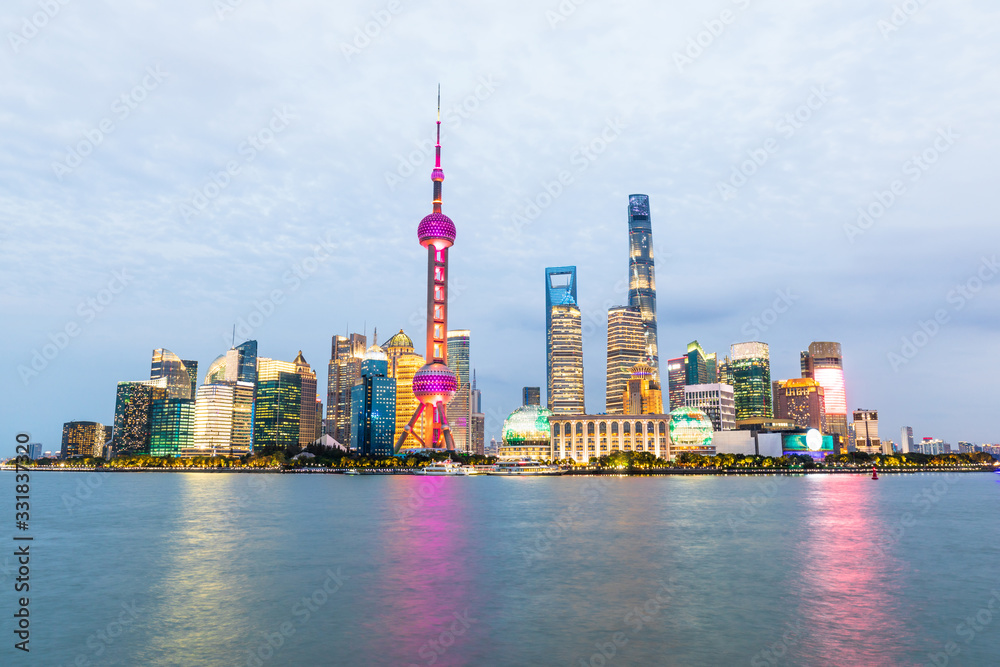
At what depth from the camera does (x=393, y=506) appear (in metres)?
108

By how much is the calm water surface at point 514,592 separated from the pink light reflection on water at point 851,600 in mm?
178

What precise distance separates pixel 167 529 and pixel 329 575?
126 feet

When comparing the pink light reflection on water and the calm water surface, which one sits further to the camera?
the pink light reflection on water

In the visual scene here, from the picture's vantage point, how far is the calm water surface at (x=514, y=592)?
103 feet

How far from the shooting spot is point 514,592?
43094mm

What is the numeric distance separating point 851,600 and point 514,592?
2062 centimetres

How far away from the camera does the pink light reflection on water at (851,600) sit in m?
31.6

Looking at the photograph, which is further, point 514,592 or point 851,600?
point 514,592

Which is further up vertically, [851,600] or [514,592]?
[514,592]

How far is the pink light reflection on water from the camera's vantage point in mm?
31625

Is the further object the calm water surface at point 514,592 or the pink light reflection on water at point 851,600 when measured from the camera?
the pink light reflection on water at point 851,600

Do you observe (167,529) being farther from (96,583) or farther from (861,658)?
(861,658)

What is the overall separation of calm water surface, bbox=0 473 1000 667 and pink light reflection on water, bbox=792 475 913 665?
0.18m

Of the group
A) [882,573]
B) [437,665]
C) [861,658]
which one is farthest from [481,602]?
[882,573]
